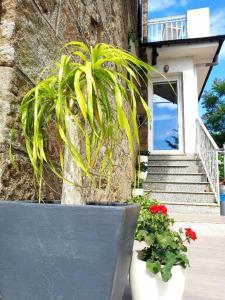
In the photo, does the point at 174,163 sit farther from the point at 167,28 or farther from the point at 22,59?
the point at 22,59

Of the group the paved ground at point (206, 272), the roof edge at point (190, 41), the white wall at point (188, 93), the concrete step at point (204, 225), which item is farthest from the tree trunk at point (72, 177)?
the roof edge at point (190, 41)

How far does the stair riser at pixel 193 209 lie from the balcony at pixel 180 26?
3.80 metres

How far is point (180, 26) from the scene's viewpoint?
6609 millimetres

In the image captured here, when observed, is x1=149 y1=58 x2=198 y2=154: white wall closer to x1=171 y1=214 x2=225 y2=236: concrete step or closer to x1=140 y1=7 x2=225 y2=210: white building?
x1=140 y1=7 x2=225 y2=210: white building

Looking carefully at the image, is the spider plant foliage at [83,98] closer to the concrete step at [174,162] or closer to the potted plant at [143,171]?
the potted plant at [143,171]

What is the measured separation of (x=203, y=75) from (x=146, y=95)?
6.06 feet

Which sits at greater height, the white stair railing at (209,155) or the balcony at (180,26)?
the balcony at (180,26)

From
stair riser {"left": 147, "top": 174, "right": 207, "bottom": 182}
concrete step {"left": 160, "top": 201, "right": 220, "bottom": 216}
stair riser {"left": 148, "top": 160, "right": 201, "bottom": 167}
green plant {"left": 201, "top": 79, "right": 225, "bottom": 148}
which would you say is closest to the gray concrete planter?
concrete step {"left": 160, "top": 201, "right": 220, "bottom": 216}

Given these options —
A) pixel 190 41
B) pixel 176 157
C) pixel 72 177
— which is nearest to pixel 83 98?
pixel 72 177

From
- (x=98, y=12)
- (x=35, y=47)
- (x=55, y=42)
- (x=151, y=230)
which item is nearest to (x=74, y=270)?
(x=151, y=230)

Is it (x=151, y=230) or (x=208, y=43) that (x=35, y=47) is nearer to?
(x=151, y=230)

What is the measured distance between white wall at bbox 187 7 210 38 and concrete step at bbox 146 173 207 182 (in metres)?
3.11

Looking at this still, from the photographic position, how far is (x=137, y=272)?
3.75 ft

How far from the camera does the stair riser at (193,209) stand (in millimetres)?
4195
